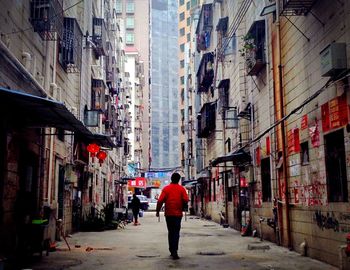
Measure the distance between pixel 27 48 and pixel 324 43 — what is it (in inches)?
264

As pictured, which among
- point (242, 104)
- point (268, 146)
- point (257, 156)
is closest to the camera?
point (268, 146)

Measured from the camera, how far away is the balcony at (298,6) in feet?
31.7

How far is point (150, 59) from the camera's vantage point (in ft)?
302

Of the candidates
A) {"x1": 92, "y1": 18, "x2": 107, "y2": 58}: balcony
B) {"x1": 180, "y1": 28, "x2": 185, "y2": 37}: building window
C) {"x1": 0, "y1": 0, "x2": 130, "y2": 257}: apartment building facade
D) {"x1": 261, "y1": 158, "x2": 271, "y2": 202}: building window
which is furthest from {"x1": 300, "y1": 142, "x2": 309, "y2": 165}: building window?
{"x1": 180, "y1": 28, "x2": 185, "y2": 37}: building window

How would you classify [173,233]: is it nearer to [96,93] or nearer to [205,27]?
[96,93]

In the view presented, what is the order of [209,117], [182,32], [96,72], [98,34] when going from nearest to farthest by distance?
[98,34] < [96,72] < [209,117] < [182,32]

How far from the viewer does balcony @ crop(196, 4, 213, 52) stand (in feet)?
95.2

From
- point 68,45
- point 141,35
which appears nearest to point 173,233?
point 68,45

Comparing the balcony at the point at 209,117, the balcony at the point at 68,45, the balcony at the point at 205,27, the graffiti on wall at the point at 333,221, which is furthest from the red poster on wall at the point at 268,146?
the balcony at the point at 205,27

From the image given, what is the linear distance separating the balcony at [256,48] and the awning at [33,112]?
21.5 feet

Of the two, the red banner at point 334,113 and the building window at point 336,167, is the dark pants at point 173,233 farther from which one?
the red banner at point 334,113

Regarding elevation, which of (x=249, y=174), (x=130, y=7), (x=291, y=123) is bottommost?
(x=249, y=174)

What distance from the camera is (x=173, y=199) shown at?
10297 mm

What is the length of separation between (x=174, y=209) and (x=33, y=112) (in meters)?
3.74
